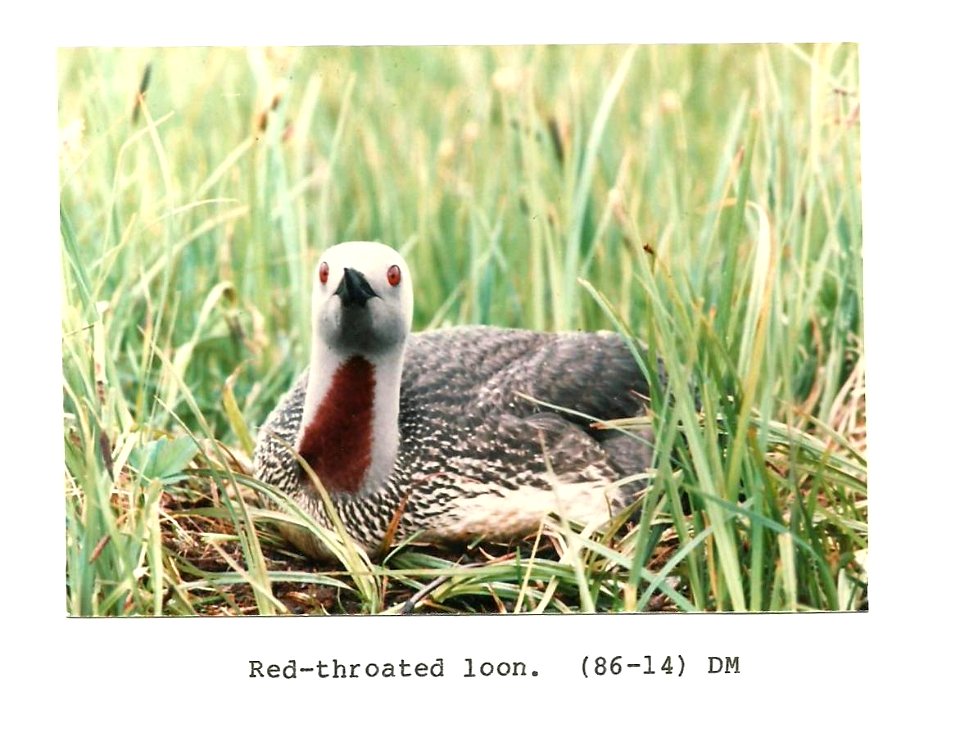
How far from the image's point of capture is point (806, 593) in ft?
11.6

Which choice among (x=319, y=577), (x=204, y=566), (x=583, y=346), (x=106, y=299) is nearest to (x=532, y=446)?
(x=583, y=346)

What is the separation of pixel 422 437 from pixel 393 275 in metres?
0.39

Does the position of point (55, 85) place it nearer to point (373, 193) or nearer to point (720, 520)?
point (373, 193)

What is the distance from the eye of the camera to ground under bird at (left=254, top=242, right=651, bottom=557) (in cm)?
355

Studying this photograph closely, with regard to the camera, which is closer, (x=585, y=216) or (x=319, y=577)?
(x=319, y=577)

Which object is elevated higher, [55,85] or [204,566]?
[55,85]

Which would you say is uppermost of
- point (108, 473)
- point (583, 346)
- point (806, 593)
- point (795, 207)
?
point (795, 207)

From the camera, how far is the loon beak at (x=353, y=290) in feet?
11.4

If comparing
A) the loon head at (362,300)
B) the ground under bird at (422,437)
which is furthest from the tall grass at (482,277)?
the loon head at (362,300)

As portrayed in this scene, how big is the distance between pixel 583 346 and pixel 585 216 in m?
0.31

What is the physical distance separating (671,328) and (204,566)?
1181mm

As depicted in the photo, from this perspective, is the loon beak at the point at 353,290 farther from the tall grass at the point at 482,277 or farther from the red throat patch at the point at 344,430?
→ the tall grass at the point at 482,277

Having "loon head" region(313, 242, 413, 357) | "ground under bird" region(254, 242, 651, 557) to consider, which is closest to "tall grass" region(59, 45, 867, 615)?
"ground under bird" region(254, 242, 651, 557)

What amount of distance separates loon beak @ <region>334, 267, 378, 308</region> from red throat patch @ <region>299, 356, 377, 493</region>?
136mm
